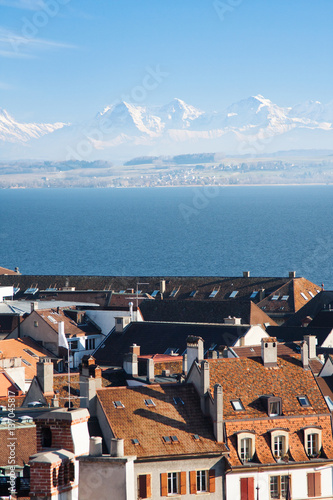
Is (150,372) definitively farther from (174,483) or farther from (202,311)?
(202,311)

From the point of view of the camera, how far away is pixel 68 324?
77.4 meters

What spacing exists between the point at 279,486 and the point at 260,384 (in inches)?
229

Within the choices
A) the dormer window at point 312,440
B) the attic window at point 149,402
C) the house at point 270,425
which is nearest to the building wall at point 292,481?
the house at point 270,425

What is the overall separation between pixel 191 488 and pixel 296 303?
58834 millimetres

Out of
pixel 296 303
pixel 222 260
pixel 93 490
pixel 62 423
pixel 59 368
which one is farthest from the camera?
pixel 222 260

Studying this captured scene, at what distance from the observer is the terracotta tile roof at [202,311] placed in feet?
267

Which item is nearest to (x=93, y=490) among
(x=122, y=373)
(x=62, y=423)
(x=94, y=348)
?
(x=62, y=423)

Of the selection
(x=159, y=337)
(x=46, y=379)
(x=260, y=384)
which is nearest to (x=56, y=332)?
(x=159, y=337)

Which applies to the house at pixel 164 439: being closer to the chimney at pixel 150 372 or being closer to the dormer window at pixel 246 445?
the dormer window at pixel 246 445

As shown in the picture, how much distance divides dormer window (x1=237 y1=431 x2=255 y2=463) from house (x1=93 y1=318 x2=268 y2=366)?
84.2ft

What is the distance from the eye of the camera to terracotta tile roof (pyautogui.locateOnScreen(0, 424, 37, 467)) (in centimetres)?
3036

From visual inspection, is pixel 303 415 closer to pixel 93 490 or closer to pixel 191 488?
pixel 191 488

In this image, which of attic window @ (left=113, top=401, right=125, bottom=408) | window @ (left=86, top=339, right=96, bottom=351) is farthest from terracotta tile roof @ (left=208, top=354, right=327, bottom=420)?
window @ (left=86, top=339, right=96, bottom=351)

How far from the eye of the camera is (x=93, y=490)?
20844mm
